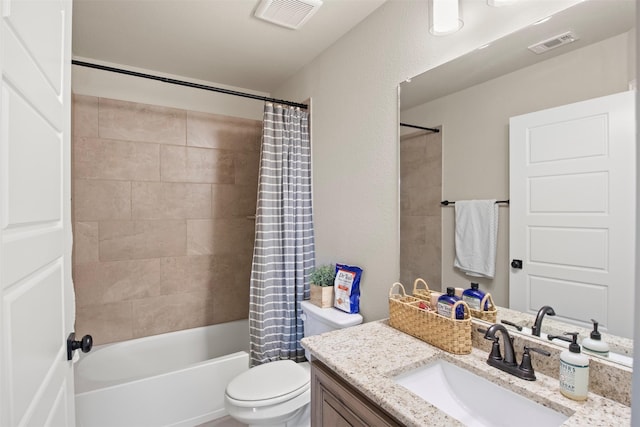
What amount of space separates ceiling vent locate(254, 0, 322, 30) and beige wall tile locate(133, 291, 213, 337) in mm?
2205

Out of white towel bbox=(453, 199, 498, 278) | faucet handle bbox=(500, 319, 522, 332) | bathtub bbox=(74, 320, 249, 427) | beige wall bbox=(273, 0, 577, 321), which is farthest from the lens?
bathtub bbox=(74, 320, 249, 427)

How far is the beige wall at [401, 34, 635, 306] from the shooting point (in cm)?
96

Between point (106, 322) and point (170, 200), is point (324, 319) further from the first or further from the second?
point (106, 322)

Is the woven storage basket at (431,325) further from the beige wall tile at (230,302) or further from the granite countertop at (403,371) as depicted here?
the beige wall tile at (230,302)

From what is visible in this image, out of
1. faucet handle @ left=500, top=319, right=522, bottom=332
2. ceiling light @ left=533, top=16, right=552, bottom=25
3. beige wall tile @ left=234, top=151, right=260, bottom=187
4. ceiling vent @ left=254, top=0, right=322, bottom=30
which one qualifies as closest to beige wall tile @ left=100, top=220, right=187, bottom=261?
beige wall tile @ left=234, top=151, right=260, bottom=187

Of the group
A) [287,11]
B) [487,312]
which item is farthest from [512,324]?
[287,11]

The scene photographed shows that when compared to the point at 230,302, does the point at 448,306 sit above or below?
above

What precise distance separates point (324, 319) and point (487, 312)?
3.10ft

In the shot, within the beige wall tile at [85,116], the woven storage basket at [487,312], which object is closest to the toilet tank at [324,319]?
the woven storage basket at [487,312]

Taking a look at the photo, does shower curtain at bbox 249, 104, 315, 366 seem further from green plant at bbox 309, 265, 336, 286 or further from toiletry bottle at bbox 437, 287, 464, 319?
toiletry bottle at bbox 437, 287, 464, 319

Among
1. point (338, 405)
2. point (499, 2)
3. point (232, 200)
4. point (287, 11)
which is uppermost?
point (287, 11)

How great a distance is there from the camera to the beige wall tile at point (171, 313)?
8.48 ft

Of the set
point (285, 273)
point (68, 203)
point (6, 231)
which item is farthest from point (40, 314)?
point (285, 273)

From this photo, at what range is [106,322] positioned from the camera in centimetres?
246
